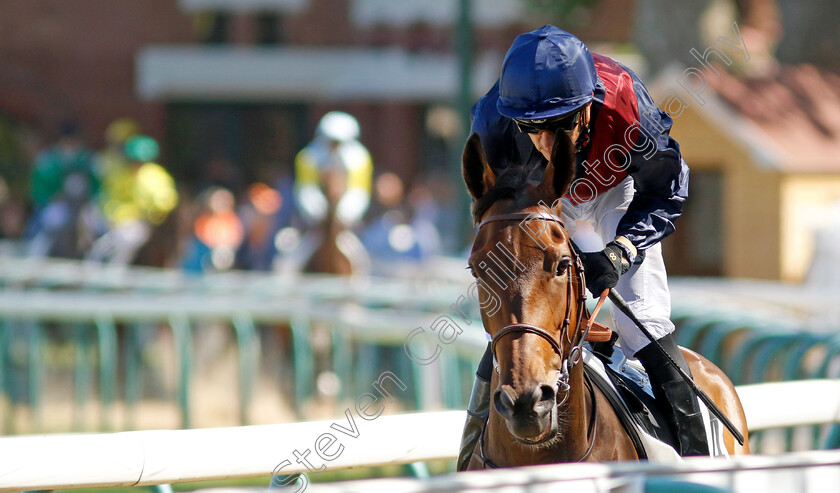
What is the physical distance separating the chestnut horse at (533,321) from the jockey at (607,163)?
0.11 m

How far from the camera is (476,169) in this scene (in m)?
2.71

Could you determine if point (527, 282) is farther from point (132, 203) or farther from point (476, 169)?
point (132, 203)

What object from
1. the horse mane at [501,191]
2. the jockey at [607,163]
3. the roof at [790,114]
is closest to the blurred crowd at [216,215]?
the roof at [790,114]

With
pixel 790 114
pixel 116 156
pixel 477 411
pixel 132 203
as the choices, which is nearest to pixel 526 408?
pixel 477 411

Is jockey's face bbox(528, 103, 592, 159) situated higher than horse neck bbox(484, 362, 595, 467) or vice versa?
jockey's face bbox(528, 103, 592, 159)

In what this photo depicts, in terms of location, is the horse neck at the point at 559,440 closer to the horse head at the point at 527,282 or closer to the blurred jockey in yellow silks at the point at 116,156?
the horse head at the point at 527,282

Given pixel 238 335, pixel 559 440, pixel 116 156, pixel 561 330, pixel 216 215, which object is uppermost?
pixel 561 330

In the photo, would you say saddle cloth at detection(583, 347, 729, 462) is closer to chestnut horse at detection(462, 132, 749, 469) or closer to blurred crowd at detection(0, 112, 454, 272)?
chestnut horse at detection(462, 132, 749, 469)

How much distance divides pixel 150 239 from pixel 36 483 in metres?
7.54

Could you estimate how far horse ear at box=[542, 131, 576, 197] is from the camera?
2633 mm

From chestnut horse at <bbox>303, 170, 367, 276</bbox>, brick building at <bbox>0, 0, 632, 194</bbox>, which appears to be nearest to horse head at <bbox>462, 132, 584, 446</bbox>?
chestnut horse at <bbox>303, 170, 367, 276</bbox>

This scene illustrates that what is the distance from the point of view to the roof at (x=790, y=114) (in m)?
9.45

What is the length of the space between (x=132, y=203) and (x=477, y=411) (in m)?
8.26

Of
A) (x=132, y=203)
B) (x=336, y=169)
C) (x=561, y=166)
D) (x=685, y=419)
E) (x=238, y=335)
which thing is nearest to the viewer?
(x=561, y=166)
